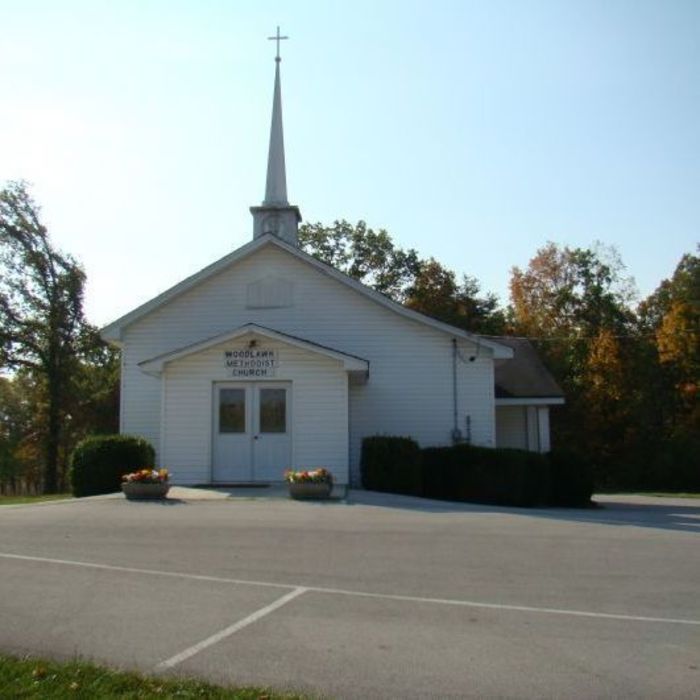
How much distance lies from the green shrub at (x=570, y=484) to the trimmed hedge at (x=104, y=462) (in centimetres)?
985

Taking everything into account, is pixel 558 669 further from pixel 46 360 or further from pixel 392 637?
pixel 46 360

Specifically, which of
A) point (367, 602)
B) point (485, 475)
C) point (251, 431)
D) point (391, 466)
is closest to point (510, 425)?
point (485, 475)

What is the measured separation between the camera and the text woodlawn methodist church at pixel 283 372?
64.6 feet

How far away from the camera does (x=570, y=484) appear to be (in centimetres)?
2117

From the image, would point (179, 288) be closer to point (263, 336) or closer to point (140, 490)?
point (263, 336)

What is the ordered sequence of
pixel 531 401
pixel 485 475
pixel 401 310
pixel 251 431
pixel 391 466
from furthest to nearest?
pixel 531 401 → pixel 401 310 → pixel 251 431 → pixel 485 475 → pixel 391 466

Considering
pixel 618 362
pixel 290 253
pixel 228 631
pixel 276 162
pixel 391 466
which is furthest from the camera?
pixel 618 362

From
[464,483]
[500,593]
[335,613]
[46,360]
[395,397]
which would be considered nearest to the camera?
[335,613]

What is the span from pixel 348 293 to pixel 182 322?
4.51 m

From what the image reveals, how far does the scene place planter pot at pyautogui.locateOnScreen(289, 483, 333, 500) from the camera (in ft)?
52.9

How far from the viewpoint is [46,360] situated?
42.0 meters

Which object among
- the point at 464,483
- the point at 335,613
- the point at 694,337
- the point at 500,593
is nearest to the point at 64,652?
the point at 335,613

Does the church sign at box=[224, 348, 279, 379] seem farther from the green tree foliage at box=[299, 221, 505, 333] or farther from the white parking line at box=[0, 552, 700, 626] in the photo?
the green tree foliage at box=[299, 221, 505, 333]

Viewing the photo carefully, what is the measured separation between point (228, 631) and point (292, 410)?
13034mm
